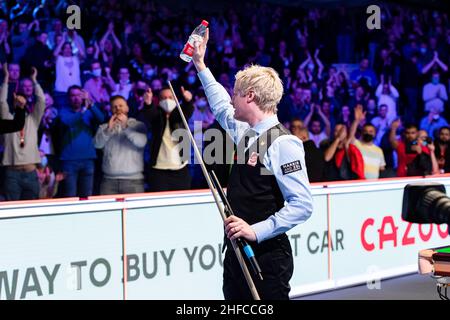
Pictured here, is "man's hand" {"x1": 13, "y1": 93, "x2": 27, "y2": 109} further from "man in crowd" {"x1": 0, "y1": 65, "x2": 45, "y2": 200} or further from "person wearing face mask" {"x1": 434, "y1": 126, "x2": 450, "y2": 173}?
"person wearing face mask" {"x1": 434, "y1": 126, "x2": 450, "y2": 173}

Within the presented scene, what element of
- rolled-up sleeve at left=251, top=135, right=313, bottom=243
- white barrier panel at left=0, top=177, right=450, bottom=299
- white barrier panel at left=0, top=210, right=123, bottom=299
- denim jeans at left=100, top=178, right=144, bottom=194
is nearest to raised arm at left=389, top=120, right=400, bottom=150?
white barrier panel at left=0, top=177, right=450, bottom=299

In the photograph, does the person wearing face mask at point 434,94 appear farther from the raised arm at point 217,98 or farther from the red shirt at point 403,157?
the raised arm at point 217,98

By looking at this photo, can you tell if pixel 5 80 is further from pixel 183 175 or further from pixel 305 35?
pixel 305 35

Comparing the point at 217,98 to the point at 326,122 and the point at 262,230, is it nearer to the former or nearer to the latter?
the point at 262,230

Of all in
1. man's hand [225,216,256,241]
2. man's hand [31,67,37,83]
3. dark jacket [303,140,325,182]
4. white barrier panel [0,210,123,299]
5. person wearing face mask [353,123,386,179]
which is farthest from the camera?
person wearing face mask [353,123,386,179]

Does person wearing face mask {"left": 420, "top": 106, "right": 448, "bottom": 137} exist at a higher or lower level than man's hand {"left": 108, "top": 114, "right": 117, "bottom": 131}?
higher

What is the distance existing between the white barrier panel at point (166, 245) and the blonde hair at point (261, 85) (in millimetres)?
2604

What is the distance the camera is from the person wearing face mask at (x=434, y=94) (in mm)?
14336

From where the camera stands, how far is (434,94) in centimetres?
1444

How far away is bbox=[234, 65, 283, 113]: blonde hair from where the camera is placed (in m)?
3.81

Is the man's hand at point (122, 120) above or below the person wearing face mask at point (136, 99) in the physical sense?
below

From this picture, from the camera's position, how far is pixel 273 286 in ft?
12.8

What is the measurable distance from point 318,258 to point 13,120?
3.72 m

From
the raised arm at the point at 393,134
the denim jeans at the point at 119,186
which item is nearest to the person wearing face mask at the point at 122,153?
the denim jeans at the point at 119,186
